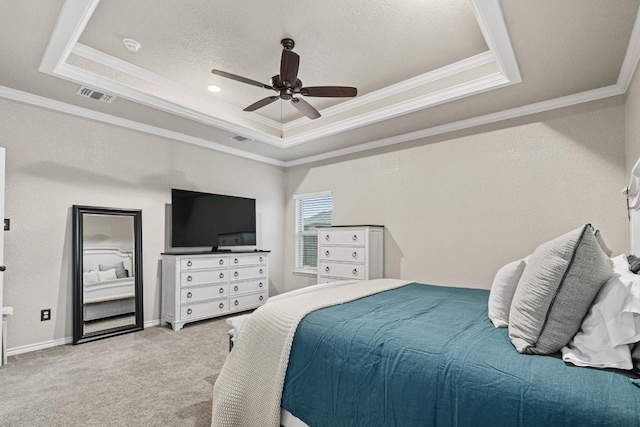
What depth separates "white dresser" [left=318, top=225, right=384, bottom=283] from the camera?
13.7ft

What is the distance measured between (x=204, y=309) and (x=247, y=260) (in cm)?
88

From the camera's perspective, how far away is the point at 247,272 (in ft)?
15.4

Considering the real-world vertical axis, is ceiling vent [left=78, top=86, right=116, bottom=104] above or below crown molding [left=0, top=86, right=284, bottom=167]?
above

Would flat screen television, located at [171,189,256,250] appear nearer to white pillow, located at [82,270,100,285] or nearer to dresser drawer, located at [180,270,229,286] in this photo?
dresser drawer, located at [180,270,229,286]

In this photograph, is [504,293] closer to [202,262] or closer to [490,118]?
[490,118]

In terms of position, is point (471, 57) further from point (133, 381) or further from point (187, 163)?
point (133, 381)

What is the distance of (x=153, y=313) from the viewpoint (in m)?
4.08

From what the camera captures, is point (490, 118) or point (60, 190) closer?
point (60, 190)

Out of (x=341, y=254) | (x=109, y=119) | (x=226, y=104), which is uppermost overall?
(x=226, y=104)

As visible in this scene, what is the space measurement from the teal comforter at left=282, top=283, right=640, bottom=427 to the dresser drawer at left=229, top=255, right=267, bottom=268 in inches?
111

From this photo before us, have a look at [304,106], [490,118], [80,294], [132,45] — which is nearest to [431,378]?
[304,106]

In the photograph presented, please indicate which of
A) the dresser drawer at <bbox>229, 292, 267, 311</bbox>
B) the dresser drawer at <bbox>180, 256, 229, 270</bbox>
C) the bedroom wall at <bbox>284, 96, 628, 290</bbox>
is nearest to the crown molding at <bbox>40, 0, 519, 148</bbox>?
the bedroom wall at <bbox>284, 96, 628, 290</bbox>

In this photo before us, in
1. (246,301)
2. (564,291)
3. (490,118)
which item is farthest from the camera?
(246,301)

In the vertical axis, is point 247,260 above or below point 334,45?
below
